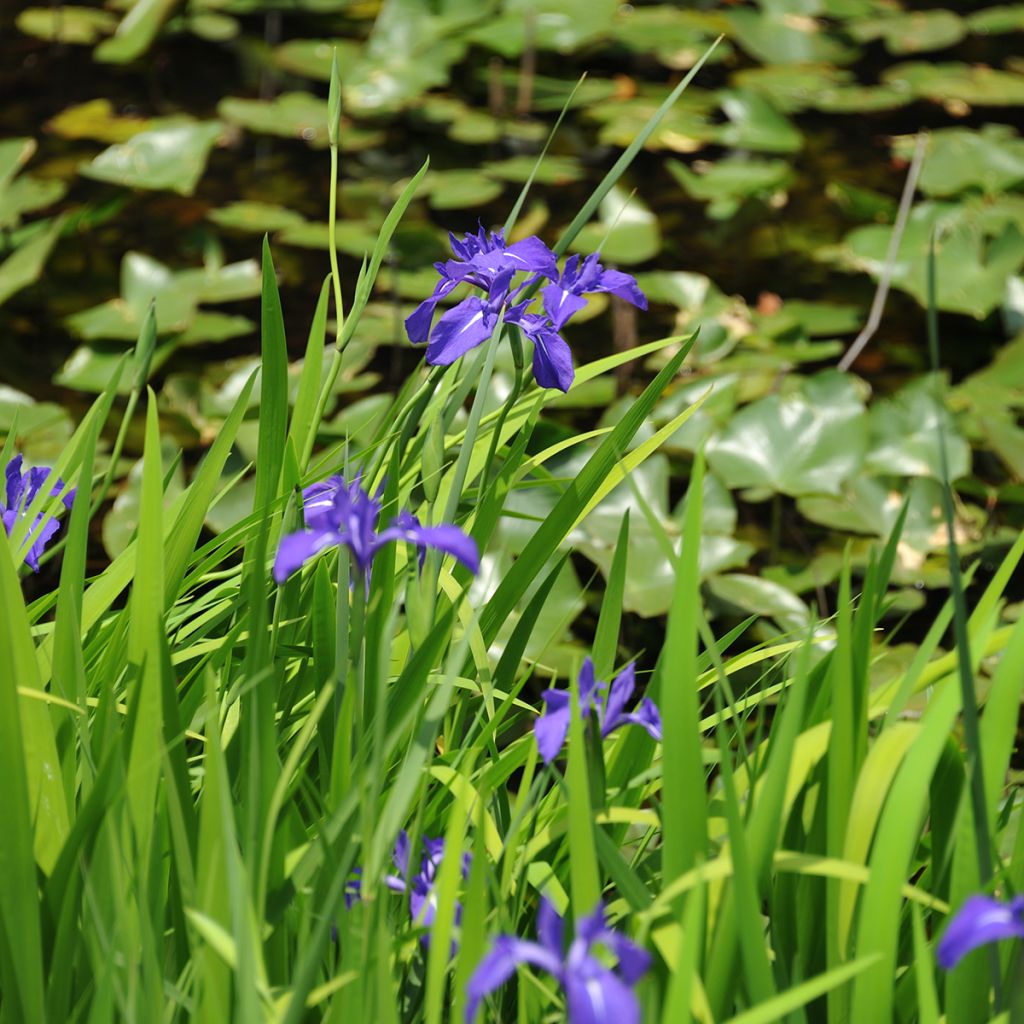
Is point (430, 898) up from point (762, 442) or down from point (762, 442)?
up

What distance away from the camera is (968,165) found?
221cm

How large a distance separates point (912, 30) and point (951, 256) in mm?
1050

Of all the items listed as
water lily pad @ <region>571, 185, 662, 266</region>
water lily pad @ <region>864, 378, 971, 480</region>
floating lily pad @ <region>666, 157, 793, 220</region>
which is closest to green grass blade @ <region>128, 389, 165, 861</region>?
water lily pad @ <region>864, 378, 971, 480</region>

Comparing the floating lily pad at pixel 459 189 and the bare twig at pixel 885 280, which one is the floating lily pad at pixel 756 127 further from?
the floating lily pad at pixel 459 189

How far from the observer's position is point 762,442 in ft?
4.95

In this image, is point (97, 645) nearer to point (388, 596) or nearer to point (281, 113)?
point (388, 596)

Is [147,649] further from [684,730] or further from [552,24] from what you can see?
[552,24]

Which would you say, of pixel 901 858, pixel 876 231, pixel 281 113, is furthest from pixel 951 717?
pixel 281 113

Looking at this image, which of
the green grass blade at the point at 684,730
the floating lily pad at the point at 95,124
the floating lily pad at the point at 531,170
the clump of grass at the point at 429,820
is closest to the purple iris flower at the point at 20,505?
the clump of grass at the point at 429,820

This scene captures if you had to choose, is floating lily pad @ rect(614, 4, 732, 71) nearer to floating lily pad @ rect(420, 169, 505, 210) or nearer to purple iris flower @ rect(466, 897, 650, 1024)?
floating lily pad @ rect(420, 169, 505, 210)

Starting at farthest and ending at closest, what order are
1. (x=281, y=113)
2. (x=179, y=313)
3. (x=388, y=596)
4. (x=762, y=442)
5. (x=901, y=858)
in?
(x=281, y=113), (x=179, y=313), (x=762, y=442), (x=388, y=596), (x=901, y=858)

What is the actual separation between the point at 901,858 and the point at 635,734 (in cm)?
20

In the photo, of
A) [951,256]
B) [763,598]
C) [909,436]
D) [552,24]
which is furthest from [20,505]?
[552,24]

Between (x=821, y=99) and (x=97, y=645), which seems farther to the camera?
(x=821, y=99)
